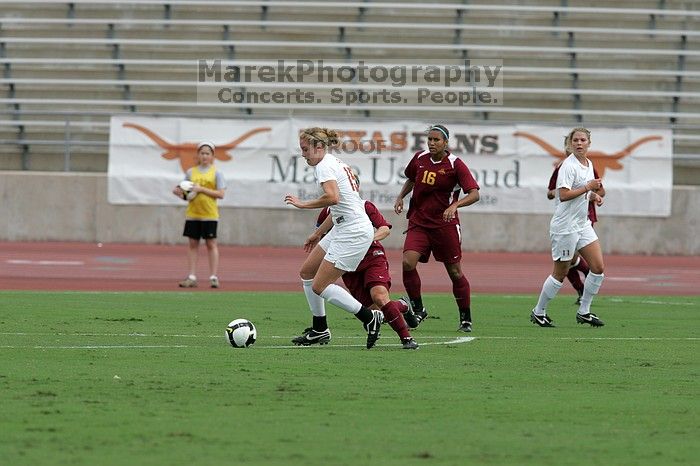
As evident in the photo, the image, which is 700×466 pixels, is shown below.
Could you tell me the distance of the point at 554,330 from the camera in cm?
1408

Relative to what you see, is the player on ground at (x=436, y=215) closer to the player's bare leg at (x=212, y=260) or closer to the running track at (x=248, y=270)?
the running track at (x=248, y=270)

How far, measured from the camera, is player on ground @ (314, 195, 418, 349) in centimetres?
1139

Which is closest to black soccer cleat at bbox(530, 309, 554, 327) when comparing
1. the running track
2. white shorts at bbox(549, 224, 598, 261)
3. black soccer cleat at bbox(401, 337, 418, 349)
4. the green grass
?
the green grass

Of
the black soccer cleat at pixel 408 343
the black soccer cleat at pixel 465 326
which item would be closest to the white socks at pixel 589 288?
the black soccer cleat at pixel 465 326

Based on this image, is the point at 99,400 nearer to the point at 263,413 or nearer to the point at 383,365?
the point at 263,413

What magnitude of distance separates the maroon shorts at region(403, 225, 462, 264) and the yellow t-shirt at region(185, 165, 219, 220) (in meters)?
5.99

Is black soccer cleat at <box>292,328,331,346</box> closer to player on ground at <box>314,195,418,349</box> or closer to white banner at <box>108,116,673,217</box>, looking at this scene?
player on ground at <box>314,195,418,349</box>

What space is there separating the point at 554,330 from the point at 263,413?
21.8 ft

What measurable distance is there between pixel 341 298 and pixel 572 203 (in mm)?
4274

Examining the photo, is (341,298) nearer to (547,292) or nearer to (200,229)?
(547,292)

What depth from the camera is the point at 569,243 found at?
A: 14609 mm

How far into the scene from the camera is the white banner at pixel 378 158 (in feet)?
90.6

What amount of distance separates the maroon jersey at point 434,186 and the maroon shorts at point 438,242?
7cm

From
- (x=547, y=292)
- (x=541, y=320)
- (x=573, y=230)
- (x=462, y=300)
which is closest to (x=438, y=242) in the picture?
(x=462, y=300)
